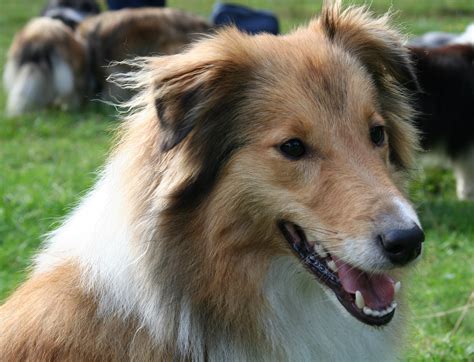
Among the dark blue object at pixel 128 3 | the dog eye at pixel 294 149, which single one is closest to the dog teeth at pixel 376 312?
the dog eye at pixel 294 149

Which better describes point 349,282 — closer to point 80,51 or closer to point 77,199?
point 77,199

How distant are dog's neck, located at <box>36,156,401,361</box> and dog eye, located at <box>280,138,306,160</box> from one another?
406 mm

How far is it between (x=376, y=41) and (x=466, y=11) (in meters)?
15.6

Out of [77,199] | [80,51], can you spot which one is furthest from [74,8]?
[77,199]

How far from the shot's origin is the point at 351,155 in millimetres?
3082

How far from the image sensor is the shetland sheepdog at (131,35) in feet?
37.8

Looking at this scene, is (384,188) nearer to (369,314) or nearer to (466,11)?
(369,314)

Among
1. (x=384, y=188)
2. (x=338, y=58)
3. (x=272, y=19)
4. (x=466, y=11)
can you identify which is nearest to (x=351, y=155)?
(x=384, y=188)

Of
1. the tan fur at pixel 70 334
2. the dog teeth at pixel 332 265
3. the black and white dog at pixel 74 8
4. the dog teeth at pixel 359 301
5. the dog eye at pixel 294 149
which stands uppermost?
the dog eye at pixel 294 149

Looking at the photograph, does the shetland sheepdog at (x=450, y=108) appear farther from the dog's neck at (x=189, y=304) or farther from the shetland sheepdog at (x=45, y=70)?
the shetland sheepdog at (x=45, y=70)

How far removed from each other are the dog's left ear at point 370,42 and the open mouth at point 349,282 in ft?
2.79

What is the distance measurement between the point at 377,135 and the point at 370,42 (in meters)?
0.51

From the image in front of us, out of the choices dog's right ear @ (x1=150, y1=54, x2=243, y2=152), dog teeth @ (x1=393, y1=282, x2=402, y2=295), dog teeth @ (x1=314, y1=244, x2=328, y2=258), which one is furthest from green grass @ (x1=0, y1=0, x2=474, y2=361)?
dog's right ear @ (x1=150, y1=54, x2=243, y2=152)

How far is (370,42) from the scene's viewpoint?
3.58 m
